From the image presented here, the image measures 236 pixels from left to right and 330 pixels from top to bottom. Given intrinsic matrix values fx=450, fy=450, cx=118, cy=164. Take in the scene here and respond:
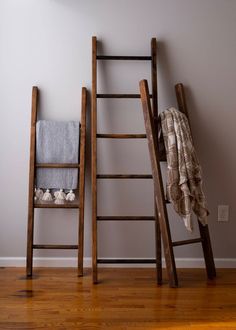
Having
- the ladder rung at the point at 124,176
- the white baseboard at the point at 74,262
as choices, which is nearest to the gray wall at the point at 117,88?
the white baseboard at the point at 74,262

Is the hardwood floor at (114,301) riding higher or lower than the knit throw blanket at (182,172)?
lower

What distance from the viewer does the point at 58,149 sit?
296cm

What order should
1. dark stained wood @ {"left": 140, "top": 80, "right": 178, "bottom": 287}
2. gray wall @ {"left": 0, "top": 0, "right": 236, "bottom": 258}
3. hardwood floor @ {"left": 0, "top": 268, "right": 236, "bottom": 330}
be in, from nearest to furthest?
hardwood floor @ {"left": 0, "top": 268, "right": 236, "bottom": 330}, dark stained wood @ {"left": 140, "top": 80, "right": 178, "bottom": 287}, gray wall @ {"left": 0, "top": 0, "right": 236, "bottom": 258}

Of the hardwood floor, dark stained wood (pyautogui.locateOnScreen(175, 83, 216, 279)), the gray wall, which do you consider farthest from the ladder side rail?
dark stained wood (pyautogui.locateOnScreen(175, 83, 216, 279))

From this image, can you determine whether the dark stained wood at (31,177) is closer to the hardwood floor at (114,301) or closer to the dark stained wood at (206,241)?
the hardwood floor at (114,301)

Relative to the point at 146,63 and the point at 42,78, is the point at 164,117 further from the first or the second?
the point at 42,78

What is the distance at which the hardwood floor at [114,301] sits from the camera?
2.04 meters

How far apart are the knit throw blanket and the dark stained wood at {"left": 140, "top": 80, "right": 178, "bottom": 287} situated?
0.07m

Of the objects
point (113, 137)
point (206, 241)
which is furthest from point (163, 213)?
point (113, 137)

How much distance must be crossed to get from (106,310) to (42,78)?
5.22ft

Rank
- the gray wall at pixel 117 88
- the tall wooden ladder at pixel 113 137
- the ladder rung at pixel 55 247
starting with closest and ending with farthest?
the tall wooden ladder at pixel 113 137
the ladder rung at pixel 55 247
the gray wall at pixel 117 88

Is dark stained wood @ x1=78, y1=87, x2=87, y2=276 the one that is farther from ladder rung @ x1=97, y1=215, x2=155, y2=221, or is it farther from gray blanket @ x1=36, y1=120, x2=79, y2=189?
ladder rung @ x1=97, y1=215, x2=155, y2=221

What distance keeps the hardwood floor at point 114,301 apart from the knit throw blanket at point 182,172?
411 mm

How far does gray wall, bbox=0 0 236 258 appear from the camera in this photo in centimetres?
300
